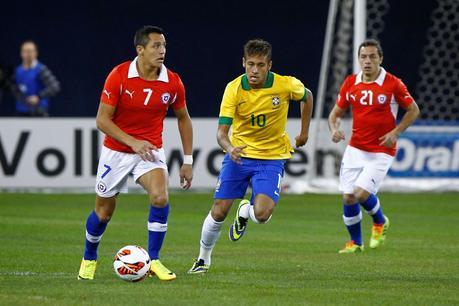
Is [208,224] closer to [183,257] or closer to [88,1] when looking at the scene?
[183,257]

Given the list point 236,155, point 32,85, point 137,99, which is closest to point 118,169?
point 137,99

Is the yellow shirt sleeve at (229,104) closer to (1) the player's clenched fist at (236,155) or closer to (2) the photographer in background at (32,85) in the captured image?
(1) the player's clenched fist at (236,155)

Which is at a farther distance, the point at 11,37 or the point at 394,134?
the point at 11,37

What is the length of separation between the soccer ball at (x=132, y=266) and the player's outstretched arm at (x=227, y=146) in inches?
46.1

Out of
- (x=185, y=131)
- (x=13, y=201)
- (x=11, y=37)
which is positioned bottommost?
(x=13, y=201)

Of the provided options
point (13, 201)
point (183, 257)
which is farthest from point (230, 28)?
point (183, 257)

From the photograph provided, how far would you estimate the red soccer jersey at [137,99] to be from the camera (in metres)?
9.98

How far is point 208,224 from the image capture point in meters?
10.7

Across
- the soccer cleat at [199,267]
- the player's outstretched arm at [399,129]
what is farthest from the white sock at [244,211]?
the player's outstretched arm at [399,129]

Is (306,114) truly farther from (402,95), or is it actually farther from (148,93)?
(402,95)

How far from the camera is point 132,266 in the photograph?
380 inches

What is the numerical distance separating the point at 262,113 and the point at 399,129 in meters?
2.61

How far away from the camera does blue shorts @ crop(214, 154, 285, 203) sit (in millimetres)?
10797

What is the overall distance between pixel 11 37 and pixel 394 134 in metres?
11.0
